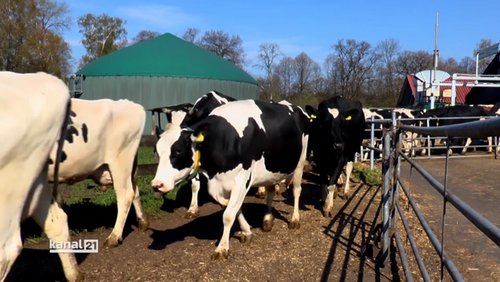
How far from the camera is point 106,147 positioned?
18.3ft

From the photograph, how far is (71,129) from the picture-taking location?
5.13 metres

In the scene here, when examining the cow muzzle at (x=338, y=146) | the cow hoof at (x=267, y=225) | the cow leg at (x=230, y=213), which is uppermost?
the cow muzzle at (x=338, y=146)

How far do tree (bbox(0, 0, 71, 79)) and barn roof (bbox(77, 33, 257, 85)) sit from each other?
23.7 metres

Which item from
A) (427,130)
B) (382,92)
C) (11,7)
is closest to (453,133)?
(427,130)

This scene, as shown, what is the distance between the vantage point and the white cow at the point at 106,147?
517cm

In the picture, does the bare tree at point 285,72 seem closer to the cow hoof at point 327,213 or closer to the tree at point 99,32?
the tree at point 99,32

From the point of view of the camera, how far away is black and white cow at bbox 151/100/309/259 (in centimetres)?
526

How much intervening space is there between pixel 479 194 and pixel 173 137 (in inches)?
236

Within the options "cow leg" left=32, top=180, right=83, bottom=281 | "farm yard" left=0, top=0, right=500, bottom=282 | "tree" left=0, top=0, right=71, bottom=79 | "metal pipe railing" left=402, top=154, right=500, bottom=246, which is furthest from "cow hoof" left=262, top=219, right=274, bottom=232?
"tree" left=0, top=0, right=71, bottom=79

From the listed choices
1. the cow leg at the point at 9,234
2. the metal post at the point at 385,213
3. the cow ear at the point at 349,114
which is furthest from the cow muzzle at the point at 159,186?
the cow ear at the point at 349,114

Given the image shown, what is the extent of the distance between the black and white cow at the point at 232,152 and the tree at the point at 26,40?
48.1 meters

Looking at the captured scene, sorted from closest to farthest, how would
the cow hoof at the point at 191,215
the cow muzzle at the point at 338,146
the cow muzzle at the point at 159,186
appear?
the cow muzzle at the point at 159,186 < the cow hoof at the point at 191,215 < the cow muzzle at the point at 338,146

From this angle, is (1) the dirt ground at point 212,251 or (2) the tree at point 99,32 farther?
(2) the tree at point 99,32

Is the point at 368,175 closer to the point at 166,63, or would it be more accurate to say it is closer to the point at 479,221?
the point at 479,221
